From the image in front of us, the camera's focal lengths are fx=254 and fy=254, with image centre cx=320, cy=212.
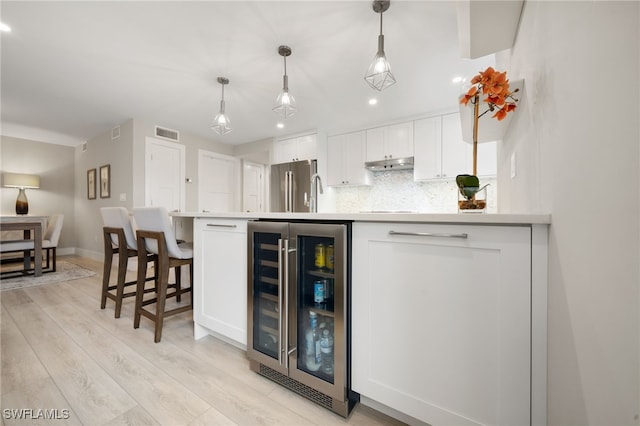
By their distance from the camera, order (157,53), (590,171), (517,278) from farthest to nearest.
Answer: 1. (157,53)
2. (517,278)
3. (590,171)

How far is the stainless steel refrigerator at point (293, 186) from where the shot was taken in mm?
4406

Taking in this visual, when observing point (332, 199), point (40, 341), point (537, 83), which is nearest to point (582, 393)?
point (537, 83)

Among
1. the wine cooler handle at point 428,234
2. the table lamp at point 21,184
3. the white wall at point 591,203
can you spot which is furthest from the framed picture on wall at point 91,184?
the white wall at point 591,203

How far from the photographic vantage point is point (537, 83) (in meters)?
0.91

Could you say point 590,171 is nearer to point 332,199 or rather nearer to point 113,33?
point 113,33

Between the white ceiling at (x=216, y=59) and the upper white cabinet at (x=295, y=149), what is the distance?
0.58 meters

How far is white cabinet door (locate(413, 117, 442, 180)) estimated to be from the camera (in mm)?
3551

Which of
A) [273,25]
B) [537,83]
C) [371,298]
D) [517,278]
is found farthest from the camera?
[273,25]

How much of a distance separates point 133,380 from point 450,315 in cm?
164

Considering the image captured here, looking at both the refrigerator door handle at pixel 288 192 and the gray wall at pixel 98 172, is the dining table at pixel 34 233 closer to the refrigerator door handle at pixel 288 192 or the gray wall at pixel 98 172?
the gray wall at pixel 98 172

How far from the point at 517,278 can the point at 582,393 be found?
30cm

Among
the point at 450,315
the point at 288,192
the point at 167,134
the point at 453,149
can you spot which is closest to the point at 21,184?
the point at 167,134

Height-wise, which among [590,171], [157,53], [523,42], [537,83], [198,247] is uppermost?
[157,53]

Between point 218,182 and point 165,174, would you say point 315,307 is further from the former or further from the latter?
point 218,182
